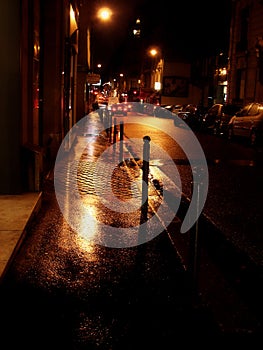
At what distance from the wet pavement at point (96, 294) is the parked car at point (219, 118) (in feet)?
65.1

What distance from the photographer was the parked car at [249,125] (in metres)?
21.5

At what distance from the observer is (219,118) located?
93.8 feet

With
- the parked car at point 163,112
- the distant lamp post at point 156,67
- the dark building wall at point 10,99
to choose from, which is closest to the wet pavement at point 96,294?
the dark building wall at point 10,99

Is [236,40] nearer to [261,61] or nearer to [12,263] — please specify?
[261,61]

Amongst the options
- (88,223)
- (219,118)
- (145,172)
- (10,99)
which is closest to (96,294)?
(88,223)

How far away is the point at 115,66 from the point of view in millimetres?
128875

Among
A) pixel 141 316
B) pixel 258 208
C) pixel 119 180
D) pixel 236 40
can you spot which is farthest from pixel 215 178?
pixel 236 40

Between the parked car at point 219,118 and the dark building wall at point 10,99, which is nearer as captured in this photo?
the dark building wall at point 10,99

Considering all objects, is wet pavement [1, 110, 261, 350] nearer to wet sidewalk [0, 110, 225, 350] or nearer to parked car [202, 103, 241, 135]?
wet sidewalk [0, 110, 225, 350]

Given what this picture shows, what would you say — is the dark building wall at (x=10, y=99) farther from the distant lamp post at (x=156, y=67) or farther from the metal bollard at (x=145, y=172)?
the distant lamp post at (x=156, y=67)

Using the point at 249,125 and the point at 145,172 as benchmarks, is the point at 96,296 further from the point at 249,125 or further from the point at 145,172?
the point at 249,125

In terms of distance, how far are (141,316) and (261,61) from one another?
101 feet

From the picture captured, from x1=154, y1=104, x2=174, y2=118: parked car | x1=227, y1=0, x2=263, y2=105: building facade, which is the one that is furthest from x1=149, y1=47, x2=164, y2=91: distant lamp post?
x1=227, y1=0, x2=263, y2=105: building facade

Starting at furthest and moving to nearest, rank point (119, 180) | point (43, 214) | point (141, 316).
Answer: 1. point (119, 180)
2. point (43, 214)
3. point (141, 316)
